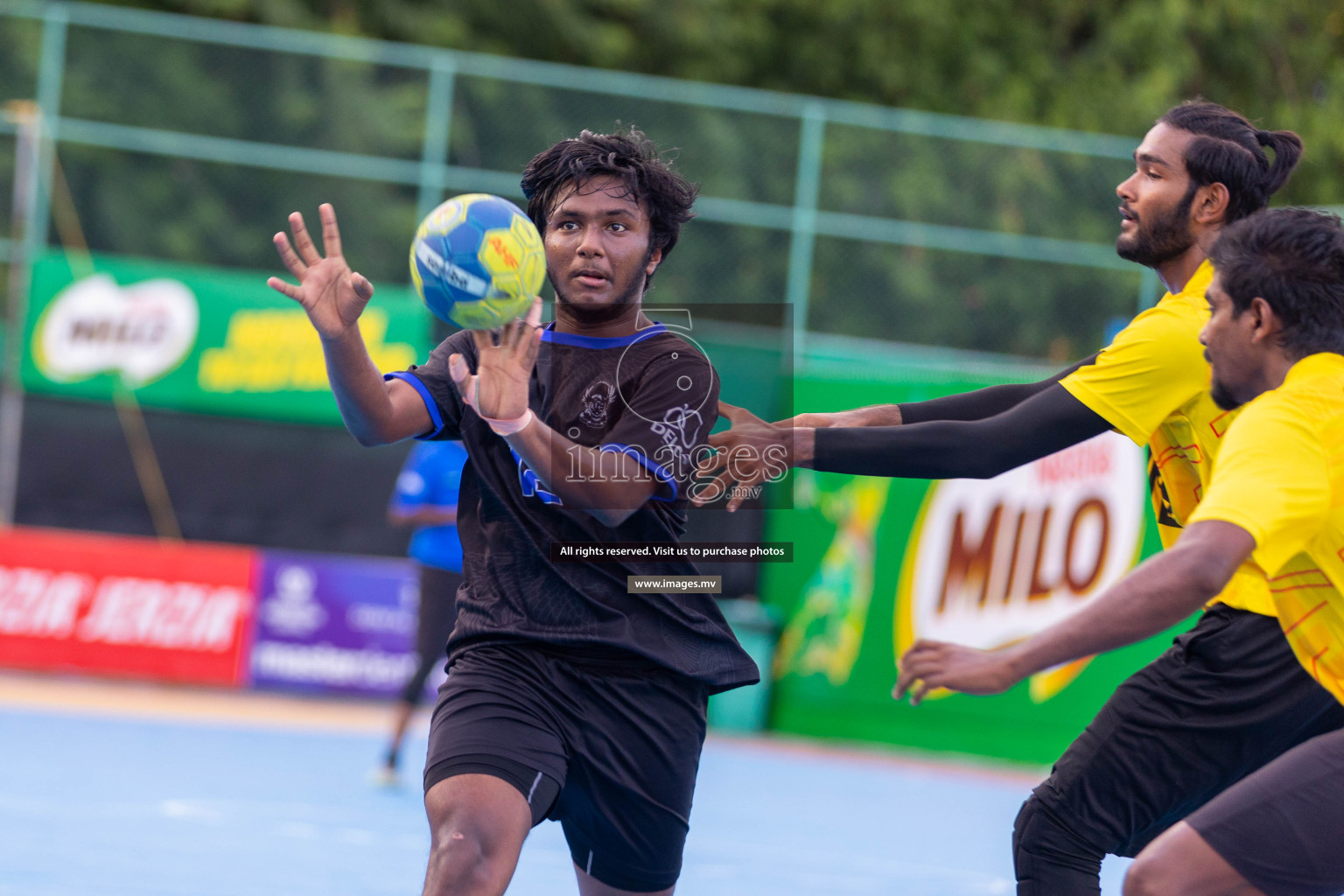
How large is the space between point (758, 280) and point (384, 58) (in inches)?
152

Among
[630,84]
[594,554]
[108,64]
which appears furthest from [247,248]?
[594,554]

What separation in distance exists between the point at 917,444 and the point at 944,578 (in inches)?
312

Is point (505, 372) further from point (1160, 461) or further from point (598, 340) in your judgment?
point (1160, 461)

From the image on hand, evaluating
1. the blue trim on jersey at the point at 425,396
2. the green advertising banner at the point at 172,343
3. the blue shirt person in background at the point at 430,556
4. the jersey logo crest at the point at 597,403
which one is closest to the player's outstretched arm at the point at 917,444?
the jersey logo crest at the point at 597,403

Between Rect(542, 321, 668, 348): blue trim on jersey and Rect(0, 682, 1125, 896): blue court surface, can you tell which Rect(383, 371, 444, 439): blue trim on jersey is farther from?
Rect(0, 682, 1125, 896): blue court surface

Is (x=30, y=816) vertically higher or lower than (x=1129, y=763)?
lower

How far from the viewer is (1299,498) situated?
3.08 meters

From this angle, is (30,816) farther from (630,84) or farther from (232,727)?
(630,84)

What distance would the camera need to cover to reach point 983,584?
1127 cm

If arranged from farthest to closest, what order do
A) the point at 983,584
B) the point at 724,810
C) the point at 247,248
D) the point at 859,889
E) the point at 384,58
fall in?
the point at 247,248 → the point at 384,58 → the point at 983,584 → the point at 724,810 → the point at 859,889

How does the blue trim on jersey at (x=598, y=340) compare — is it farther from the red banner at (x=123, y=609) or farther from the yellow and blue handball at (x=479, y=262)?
the red banner at (x=123, y=609)

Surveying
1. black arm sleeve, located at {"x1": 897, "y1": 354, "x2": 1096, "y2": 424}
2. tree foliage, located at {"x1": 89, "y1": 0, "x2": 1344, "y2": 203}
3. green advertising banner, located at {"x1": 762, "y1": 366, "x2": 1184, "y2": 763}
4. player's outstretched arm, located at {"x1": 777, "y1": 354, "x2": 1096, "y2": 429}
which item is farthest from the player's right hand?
tree foliage, located at {"x1": 89, "y1": 0, "x2": 1344, "y2": 203}

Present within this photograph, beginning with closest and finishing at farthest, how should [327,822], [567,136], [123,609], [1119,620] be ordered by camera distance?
[1119,620]
[327,822]
[123,609]
[567,136]

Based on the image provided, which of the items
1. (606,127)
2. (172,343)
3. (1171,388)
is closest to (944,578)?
(606,127)
